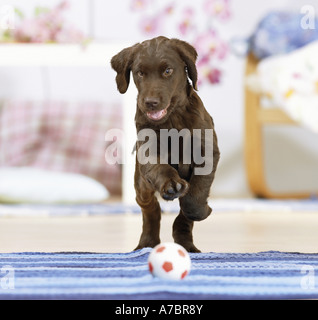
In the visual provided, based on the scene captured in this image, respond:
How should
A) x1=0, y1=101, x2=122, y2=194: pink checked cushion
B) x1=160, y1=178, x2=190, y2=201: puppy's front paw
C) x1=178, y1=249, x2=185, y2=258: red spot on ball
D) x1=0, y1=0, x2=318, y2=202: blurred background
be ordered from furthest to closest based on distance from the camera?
x1=0, y1=101, x2=122, y2=194: pink checked cushion < x1=0, y1=0, x2=318, y2=202: blurred background < x1=160, y1=178, x2=190, y2=201: puppy's front paw < x1=178, y1=249, x2=185, y2=258: red spot on ball

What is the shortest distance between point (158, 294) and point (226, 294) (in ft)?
0.32

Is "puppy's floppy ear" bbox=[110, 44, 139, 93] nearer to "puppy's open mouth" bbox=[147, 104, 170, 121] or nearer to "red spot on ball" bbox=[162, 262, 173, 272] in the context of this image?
"puppy's open mouth" bbox=[147, 104, 170, 121]

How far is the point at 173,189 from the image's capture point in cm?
111

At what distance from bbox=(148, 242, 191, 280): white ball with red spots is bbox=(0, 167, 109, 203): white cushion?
1863 millimetres

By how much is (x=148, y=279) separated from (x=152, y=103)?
0.35 metres

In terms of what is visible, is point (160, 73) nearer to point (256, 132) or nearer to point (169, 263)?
point (169, 263)

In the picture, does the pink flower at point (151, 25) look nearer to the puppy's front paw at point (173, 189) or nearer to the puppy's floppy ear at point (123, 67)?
the puppy's floppy ear at point (123, 67)

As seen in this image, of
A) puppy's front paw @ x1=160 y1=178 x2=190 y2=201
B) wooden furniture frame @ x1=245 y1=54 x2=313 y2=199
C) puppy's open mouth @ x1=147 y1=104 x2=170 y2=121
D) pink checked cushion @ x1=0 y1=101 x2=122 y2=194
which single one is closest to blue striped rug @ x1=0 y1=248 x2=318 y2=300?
puppy's front paw @ x1=160 y1=178 x2=190 y2=201

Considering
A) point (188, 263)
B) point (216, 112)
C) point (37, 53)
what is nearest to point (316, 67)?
point (216, 112)

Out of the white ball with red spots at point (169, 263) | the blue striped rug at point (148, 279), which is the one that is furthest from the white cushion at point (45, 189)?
the white ball with red spots at point (169, 263)

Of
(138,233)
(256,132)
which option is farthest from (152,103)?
(256,132)

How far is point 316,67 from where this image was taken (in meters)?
2.98

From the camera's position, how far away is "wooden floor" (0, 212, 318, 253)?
1568mm

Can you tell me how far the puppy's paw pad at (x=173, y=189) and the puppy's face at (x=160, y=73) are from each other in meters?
0.16
